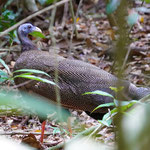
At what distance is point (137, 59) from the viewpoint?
5340 mm

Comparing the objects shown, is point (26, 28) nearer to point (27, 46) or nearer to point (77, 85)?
point (27, 46)

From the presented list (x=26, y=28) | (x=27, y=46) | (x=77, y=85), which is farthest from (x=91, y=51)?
(x=77, y=85)

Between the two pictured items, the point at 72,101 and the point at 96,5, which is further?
the point at 96,5

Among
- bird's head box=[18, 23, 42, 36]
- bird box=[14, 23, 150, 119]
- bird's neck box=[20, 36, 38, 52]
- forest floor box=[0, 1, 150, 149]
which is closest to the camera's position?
bird box=[14, 23, 150, 119]

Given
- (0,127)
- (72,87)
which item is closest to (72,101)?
(72,87)

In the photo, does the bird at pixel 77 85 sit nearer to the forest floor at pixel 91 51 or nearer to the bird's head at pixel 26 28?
the forest floor at pixel 91 51

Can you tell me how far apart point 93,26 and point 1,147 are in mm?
7071

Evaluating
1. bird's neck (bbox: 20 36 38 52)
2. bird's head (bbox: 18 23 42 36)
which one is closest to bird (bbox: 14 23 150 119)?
bird's neck (bbox: 20 36 38 52)

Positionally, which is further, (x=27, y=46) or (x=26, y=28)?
(x=26, y=28)

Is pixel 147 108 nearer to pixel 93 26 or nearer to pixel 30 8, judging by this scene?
pixel 30 8

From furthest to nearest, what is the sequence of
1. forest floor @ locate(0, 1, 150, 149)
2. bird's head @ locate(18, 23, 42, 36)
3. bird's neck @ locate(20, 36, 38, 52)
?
1. bird's head @ locate(18, 23, 42, 36)
2. bird's neck @ locate(20, 36, 38, 52)
3. forest floor @ locate(0, 1, 150, 149)

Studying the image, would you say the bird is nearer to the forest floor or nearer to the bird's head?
the forest floor

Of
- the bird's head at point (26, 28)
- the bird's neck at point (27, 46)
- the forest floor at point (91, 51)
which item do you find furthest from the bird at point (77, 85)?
the bird's head at point (26, 28)

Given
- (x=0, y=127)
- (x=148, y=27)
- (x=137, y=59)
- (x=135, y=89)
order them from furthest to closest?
1. (x=148, y=27)
2. (x=137, y=59)
3. (x=0, y=127)
4. (x=135, y=89)
